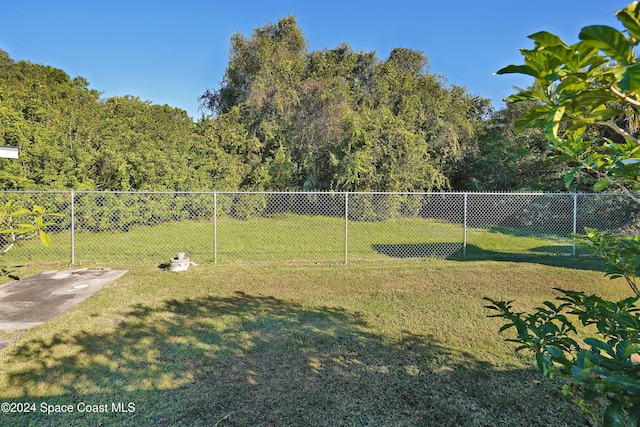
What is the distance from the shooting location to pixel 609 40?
0.79m

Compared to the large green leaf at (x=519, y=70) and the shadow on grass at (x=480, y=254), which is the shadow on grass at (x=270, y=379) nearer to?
the large green leaf at (x=519, y=70)

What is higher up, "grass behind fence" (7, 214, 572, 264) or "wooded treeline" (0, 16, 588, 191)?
"wooded treeline" (0, 16, 588, 191)

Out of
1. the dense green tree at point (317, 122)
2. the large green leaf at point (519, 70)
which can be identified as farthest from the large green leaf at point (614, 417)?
the dense green tree at point (317, 122)

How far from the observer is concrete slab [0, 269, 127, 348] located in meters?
3.79

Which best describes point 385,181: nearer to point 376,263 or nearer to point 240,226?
point 240,226

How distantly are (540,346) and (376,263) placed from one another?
579cm

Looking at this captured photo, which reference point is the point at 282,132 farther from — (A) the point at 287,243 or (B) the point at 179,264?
(B) the point at 179,264

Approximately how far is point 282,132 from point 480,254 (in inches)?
376

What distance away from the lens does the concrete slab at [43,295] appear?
3.79 metres

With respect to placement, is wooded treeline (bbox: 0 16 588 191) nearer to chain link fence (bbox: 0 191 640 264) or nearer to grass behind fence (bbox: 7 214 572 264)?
chain link fence (bbox: 0 191 640 264)

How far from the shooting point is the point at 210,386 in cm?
264

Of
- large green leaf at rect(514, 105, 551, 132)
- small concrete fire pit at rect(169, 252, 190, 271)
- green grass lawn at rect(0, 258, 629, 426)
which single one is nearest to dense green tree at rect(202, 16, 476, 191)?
small concrete fire pit at rect(169, 252, 190, 271)

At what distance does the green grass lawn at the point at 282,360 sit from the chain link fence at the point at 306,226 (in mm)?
2382

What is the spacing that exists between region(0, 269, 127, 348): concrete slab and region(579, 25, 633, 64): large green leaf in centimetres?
470
